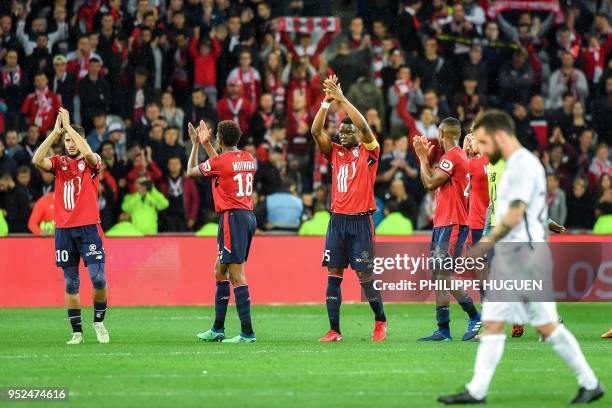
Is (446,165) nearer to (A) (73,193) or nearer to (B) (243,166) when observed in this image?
(B) (243,166)

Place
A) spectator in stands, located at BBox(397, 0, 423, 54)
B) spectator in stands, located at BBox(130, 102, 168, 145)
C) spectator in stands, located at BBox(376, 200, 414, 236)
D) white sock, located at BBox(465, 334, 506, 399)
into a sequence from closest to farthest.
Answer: white sock, located at BBox(465, 334, 506, 399) → spectator in stands, located at BBox(376, 200, 414, 236) → spectator in stands, located at BBox(130, 102, 168, 145) → spectator in stands, located at BBox(397, 0, 423, 54)

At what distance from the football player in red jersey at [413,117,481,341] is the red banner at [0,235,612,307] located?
228 inches

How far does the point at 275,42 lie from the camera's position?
82.4ft

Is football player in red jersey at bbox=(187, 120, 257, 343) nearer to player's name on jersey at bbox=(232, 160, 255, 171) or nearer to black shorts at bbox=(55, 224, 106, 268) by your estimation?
player's name on jersey at bbox=(232, 160, 255, 171)

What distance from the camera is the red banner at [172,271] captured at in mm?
19672

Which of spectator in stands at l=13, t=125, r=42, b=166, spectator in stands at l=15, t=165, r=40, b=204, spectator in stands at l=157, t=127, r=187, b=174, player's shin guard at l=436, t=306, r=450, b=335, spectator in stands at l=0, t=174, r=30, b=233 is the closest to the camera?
player's shin guard at l=436, t=306, r=450, b=335

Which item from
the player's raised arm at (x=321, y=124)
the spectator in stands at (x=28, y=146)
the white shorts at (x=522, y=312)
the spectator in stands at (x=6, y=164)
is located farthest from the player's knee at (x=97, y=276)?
the spectator in stands at (x=28, y=146)

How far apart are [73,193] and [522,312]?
6323 millimetres

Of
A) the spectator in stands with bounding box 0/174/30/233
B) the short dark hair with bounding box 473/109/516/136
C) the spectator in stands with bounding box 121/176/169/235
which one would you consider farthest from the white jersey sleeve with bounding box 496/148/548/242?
the spectator in stands with bounding box 0/174/30/233

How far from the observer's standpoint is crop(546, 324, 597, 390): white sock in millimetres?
9602

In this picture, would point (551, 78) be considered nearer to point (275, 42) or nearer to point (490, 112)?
point (275, 42)

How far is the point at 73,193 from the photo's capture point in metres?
14.1

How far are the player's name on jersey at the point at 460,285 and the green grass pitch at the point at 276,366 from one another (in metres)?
0.75

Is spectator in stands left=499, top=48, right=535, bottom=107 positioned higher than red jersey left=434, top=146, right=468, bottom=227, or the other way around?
spectator in stands left=499, top=48, right=535, bottom=107
